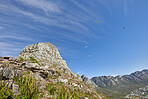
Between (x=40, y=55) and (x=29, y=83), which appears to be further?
(x=40, y=55)

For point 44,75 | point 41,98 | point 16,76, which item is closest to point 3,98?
point 41,98

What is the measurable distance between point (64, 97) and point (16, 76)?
7684 millimetres

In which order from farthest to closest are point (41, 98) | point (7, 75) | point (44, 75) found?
point (44, 75) → point (7, 75) → point (41, 98)

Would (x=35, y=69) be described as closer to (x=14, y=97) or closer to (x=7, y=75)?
(x=7, y=75)

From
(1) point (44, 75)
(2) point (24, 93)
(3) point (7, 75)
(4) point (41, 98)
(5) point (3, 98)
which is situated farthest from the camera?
(1) point (44, 75)

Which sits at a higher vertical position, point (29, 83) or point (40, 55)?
point (40, 55)

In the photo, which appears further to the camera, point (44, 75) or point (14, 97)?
point (44, 75)

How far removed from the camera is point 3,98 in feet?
17.0

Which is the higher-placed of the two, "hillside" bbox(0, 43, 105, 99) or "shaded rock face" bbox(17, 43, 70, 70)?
"shaded rock face" bbox(17, 43, 70, 70)

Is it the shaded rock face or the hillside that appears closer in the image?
the hillside

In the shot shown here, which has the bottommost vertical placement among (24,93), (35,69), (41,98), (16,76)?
(41,98)

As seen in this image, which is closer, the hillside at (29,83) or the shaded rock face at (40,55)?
the hillside at (29,83)

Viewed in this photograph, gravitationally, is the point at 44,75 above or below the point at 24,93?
above

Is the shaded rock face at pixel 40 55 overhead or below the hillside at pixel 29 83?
overhead
